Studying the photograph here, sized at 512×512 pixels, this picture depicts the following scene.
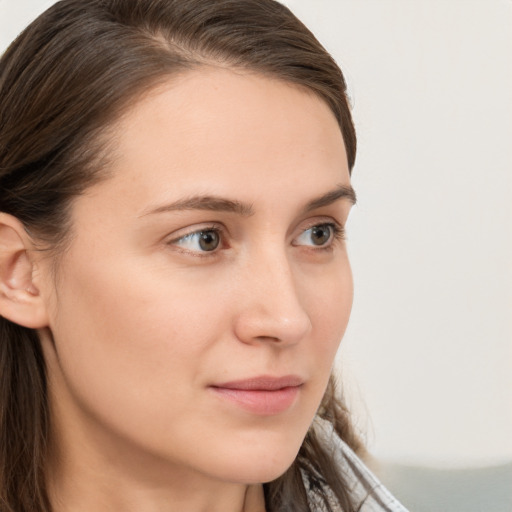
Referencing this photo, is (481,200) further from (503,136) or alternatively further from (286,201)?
(286,201)

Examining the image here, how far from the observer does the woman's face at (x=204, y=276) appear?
6.23 ft

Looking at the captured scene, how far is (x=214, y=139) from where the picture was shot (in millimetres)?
1906

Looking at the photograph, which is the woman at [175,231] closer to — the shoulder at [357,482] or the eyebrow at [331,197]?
the eyebrow at [331,197]

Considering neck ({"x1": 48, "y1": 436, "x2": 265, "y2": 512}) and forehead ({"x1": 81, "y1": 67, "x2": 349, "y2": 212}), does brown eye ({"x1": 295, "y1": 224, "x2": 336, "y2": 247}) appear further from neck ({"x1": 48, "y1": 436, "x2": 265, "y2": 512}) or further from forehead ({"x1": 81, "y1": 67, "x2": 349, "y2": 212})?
neck ({"x1": 48, "y1": 436, "x2": 265, "y2": 512})

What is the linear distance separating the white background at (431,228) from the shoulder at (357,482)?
1.44 ft

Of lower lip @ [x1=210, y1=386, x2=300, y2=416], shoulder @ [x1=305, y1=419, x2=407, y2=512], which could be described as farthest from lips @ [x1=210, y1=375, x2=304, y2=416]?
shoulder @ [x1=305, y1=419, x2=407, y2=512]

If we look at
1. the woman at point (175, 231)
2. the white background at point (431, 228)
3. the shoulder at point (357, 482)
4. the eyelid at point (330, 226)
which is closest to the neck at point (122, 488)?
the woman at point (175, 231)

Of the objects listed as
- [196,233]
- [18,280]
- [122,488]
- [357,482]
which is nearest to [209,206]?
[196,233]

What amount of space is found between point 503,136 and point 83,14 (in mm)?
A: 1531

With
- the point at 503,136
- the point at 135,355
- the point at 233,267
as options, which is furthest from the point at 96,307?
the point at 503,136

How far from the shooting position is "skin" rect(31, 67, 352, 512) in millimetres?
1900

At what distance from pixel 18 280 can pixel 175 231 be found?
35 cm

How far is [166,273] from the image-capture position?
1.92 metres

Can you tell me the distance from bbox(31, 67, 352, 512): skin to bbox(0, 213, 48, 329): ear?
1.6 inches
